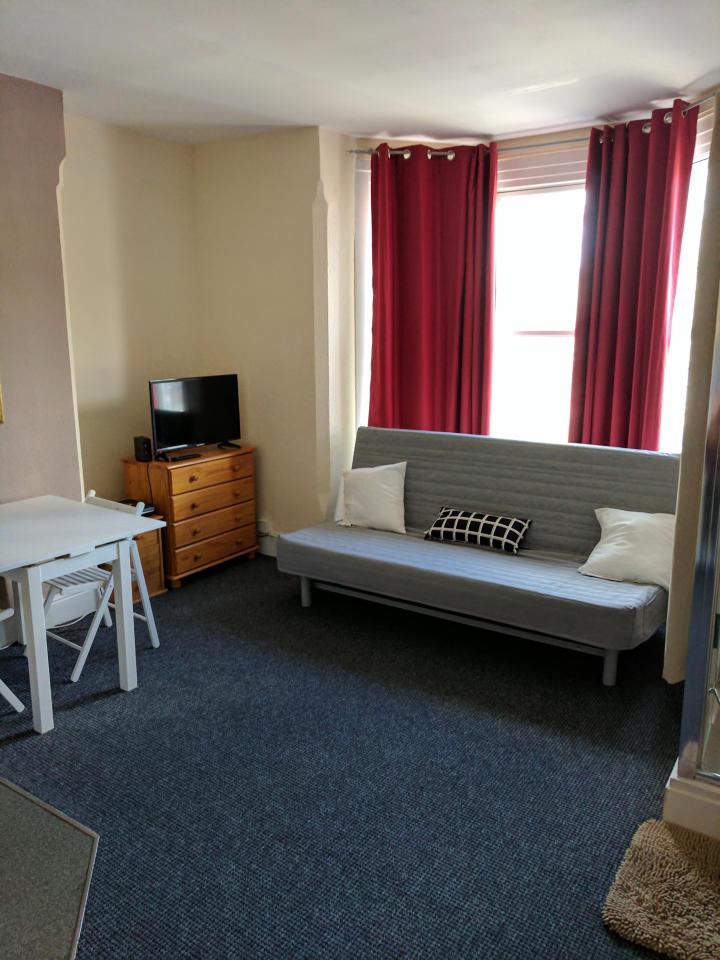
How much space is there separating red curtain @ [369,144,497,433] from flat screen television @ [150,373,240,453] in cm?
89

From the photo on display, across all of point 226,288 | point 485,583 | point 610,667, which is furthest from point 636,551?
point 226,288

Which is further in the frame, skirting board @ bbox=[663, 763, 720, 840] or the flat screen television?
the flat screen television

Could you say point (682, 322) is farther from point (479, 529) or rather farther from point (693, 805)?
point (693, 805)

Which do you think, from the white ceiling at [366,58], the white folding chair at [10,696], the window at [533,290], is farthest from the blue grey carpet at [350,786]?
the white ceiling at [366,58]

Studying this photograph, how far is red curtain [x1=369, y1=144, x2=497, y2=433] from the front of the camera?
4.08m

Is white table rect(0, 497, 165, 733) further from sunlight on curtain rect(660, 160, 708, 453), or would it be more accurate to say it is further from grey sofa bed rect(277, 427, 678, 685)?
sunlight on curtain rect(660, 160, 708, 453)

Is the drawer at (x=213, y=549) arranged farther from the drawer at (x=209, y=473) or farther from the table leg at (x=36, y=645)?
the table leg at (x=36, y=645)

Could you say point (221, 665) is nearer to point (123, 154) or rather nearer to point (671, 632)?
point (671, 632)

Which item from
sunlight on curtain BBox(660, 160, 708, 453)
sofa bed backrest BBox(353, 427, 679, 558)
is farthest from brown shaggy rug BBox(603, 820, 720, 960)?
sunlight on curtain BBox(660, 160, 708, 453)

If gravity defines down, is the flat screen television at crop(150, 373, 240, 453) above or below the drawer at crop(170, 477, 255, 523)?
above

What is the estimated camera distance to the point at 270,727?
8.97 feet

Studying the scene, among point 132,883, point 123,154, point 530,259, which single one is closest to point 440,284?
point 530,259

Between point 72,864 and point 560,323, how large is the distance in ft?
11.9

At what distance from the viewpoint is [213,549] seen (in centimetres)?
436
